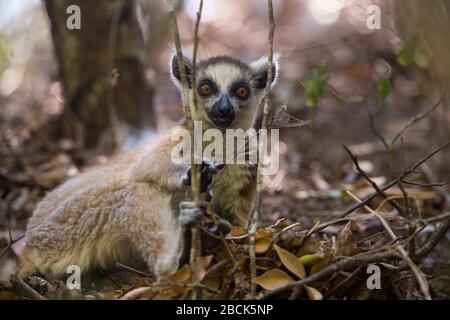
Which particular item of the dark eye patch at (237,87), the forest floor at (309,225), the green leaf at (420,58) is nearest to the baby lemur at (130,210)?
the dark eye patch at (237,87)

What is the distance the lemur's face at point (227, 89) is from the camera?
224 inches

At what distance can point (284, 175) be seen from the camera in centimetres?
893

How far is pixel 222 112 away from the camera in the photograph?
5.55m

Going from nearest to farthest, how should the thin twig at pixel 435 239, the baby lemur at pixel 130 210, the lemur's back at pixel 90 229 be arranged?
the thin twig at pixel 435 239
the baby lemur at pixel 130 210
the lemur's back at pixel 90 229

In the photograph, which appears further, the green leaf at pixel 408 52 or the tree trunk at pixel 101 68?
Result: the tree trunk at pixel 101 68

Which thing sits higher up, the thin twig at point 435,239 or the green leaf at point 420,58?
the green leaf at point 420,58

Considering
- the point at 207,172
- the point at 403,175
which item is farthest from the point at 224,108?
the point at 403,175

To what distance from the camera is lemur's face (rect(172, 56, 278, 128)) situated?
5.69 m

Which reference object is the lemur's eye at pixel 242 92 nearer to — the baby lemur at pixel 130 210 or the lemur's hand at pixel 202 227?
the baby lemur at pixel 130 210

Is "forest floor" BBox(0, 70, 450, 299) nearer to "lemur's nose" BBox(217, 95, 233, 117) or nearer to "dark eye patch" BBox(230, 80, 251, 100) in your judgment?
"lemur's nose" BBox(217, 95, 233, 117)

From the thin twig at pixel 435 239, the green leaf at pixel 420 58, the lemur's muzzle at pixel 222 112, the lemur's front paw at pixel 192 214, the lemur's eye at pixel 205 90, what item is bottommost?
the thin twig at pixel 435 239

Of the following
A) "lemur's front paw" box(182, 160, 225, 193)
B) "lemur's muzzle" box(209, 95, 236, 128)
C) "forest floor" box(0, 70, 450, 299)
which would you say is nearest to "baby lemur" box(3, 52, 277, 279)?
"lemur's muzzle" box(209, 95, 236, 128)

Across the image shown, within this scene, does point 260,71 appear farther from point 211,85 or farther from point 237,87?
point 211,85
